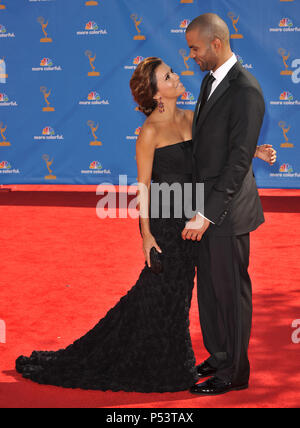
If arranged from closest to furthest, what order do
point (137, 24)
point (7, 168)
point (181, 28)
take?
point (181, 28) → point (137, 24) → point (7, 168)

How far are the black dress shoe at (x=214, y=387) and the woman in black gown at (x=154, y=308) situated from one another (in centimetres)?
8

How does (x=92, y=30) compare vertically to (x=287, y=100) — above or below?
above

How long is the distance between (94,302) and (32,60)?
5659mm

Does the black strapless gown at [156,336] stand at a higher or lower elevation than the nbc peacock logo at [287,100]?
lower

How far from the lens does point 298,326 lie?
3875 mm

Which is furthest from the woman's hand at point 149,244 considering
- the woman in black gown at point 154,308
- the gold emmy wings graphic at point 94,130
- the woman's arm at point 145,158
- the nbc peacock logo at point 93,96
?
the nbc peacock logo at point 93,96

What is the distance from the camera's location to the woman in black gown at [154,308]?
303 cm

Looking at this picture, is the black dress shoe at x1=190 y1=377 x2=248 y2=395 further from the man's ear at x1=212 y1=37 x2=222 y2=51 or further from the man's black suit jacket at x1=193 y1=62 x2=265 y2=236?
the man's ear at x1=212 y1=37 x2=222 y2=51

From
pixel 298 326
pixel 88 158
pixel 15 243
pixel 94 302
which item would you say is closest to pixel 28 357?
pixel 94 302

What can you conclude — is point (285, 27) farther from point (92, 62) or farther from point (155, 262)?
point (155, 262)

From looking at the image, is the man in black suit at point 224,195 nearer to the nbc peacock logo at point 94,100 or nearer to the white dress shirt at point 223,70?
the white dress shirt at point 223,70

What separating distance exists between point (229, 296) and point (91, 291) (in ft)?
6.17

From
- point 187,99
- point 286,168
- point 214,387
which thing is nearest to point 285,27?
point 187,99

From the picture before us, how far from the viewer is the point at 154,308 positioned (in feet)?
10.4
